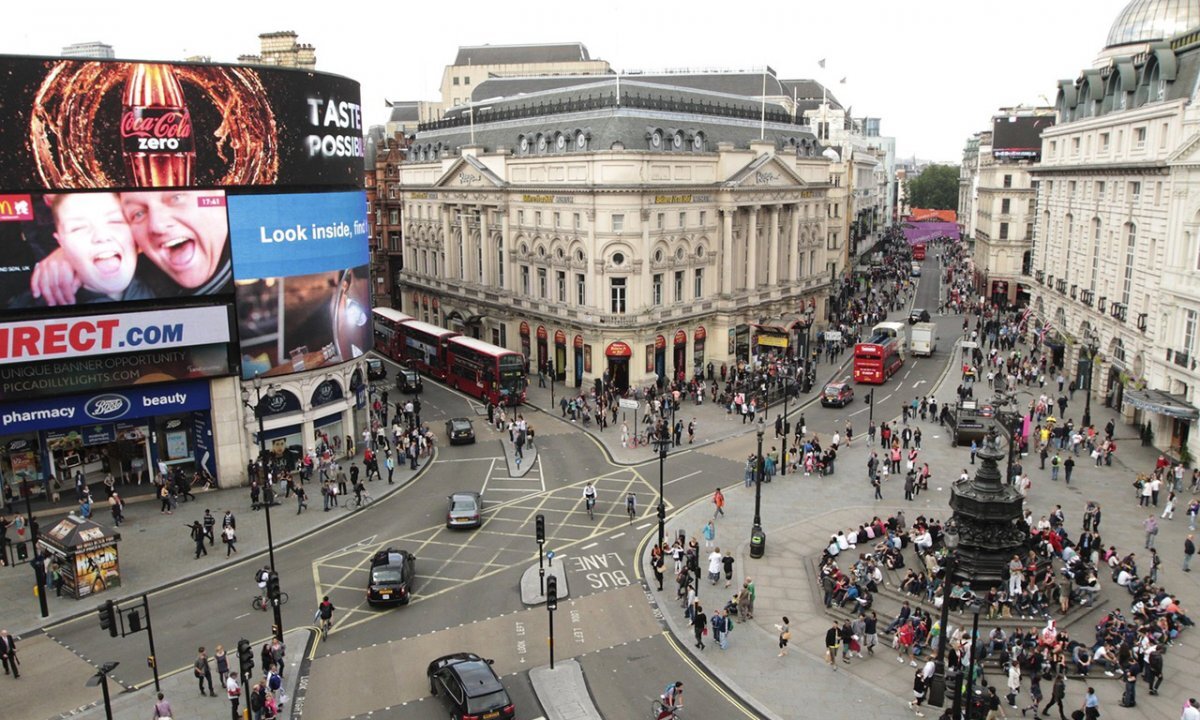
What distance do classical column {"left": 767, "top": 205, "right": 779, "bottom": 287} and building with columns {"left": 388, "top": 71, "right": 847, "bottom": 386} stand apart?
0.11 metres

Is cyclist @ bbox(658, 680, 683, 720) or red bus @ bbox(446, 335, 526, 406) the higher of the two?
red bus @ bbox(446, 335, 526, 406)

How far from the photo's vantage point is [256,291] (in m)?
43.2

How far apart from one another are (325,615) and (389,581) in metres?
2.52

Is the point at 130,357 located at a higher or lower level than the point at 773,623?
higher

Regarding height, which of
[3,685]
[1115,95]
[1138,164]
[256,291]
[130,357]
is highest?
[1115,95]

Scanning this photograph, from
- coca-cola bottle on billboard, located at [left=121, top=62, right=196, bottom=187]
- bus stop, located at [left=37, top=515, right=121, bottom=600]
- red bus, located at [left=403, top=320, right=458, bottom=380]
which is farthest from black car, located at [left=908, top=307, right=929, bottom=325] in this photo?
bus stop, located at [left=37, top=515, right=121, bottom=600]

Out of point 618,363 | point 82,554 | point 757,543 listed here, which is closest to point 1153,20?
point 618,363

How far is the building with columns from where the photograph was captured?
60.1 m

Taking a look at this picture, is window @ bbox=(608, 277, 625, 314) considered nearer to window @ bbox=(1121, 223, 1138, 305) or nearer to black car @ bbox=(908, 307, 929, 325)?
window @ bbox=(1121, 223, 1138, 305)

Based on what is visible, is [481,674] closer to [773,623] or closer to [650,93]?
[773,623]

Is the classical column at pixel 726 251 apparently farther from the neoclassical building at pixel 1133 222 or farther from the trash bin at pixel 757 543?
the trash bin at pixel 757 543

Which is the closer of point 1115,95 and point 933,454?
point 933,454

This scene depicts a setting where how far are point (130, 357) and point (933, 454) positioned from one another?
40420mm

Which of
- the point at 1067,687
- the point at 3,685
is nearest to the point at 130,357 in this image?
the point at 3,685
